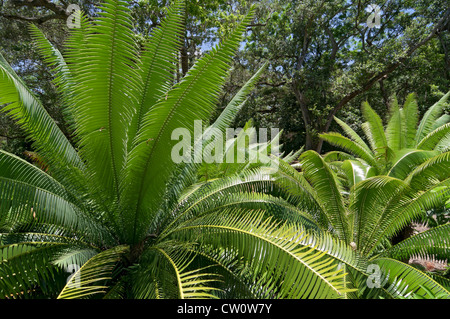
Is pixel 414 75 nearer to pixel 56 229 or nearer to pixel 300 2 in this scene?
pixel 300 2

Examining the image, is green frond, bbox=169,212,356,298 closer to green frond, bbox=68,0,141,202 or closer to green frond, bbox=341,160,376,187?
green frond, bbox=68,0,141,202

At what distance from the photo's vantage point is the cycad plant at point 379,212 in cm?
269

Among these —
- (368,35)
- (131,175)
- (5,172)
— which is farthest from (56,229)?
(368,35)

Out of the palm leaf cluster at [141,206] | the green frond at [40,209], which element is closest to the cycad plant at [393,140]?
the palm leaf cluster at [141,206]

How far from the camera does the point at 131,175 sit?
245 centimetres

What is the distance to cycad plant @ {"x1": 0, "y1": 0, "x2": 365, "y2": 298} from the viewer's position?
191 cm

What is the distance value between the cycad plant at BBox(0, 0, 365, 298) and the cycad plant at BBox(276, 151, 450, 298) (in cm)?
50

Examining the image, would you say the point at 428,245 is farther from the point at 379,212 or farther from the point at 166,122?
the point at 166,122

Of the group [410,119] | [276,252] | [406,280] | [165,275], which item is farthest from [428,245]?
[410,119]

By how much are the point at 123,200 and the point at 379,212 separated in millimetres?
2991

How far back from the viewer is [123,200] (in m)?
2.53

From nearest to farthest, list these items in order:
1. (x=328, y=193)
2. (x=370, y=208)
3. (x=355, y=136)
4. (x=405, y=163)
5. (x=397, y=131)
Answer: (x=370, y=208)
(x=328, y=193)
(x=405, y=163)
(x=397, y=131)
(x=355, y=136)

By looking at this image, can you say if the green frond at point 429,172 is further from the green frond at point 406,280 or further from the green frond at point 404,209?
the green frond at point 406,280

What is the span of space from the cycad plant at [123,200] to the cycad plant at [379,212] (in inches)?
19.8
